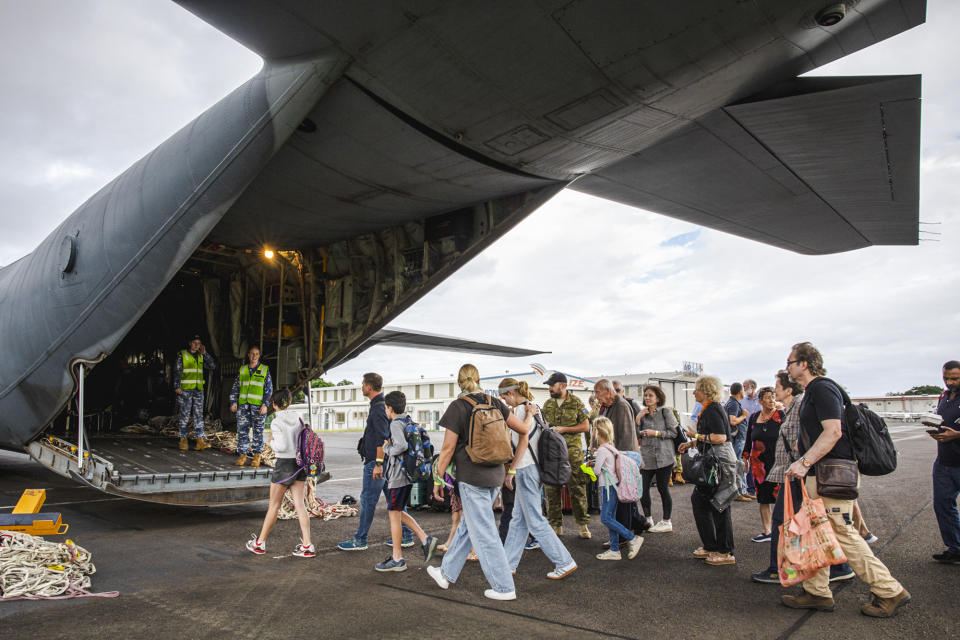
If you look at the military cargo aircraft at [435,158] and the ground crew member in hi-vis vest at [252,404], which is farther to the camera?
the ground crew member in hi-vis vest at [252,404]

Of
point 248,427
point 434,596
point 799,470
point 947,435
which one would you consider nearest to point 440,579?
point 434,596

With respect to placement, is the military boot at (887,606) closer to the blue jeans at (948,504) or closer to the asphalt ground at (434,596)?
the asphalt ground at (434,596)

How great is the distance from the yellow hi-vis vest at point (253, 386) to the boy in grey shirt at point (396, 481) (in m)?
3.85

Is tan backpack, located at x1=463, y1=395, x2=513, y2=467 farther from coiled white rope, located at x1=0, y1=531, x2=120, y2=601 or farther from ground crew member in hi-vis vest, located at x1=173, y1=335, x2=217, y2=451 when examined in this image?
ground crew member in hi-vis vest, located at x1=173, y1=335, x2=217, y2=451

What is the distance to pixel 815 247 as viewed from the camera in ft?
25.8

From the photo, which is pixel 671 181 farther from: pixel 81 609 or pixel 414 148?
pixel 81 609

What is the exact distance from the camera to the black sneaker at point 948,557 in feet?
15.2

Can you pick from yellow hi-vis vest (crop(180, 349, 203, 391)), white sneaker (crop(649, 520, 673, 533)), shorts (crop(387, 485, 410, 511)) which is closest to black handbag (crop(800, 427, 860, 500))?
white sneaker (crop(649, 520, 673, 533))

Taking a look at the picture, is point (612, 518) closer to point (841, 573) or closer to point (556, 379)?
point (556, 379)

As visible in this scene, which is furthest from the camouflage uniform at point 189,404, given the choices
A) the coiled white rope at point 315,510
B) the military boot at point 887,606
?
the military boot at point 887,606

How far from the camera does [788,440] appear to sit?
4.30m

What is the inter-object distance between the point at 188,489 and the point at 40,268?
3.68 meters

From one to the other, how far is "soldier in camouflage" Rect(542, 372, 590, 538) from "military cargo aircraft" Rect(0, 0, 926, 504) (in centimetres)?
217

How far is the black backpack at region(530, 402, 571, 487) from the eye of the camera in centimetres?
495
